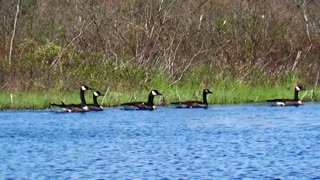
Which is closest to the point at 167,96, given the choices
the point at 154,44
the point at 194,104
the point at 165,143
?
the point at 194,104

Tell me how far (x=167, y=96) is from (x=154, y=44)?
4156 mm

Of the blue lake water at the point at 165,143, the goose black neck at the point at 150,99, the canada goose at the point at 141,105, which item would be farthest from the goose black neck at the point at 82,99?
the goose black neck at the point at 150,99

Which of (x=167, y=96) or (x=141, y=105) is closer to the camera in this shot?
(x=141, y=105)

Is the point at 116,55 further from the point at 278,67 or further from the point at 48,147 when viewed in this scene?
the point at 48,147

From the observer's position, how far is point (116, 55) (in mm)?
34031

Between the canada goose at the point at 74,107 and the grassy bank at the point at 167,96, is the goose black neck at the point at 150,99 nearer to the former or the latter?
the grassy bank at the point at 167,96

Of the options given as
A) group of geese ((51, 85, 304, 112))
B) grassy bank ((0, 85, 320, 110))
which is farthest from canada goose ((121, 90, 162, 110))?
grassy bank ((0, 85, 320, 110))

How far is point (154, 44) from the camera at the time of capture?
34.8 meters

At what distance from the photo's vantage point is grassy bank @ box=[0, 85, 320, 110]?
96.7ft

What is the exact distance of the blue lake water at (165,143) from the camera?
1798cm

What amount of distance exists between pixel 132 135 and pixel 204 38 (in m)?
13.0

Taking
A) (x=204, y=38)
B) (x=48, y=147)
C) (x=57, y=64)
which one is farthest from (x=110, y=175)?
(x=204, y=38)

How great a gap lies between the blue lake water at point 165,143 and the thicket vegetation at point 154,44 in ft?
10.4

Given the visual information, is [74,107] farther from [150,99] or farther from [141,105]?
[150,99]
